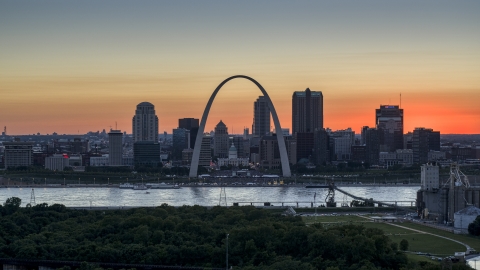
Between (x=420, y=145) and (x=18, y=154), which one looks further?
(x=420, y=145)

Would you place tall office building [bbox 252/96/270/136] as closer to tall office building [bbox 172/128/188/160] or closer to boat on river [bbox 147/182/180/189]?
tall office building [bbox 172/128/188/160]


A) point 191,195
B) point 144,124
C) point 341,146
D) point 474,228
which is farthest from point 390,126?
point 474,228

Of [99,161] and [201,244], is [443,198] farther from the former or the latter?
[99,161]

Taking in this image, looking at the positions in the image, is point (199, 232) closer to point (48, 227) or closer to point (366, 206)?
point (48, 227)

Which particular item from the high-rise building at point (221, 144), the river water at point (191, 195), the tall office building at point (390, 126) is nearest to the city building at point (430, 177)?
the river water at point (191, 195)

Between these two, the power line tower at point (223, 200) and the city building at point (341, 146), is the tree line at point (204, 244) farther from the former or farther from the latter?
the city building at point (341, 146)

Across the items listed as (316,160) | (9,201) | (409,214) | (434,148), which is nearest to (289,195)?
(409,214)
